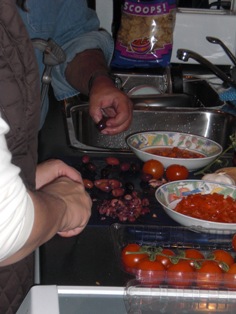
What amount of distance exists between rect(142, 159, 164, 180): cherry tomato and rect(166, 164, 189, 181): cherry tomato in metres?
0.02

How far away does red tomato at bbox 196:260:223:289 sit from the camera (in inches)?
36.0

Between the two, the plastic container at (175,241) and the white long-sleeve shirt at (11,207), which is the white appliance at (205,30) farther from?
the white long-sleeve shirt at (11,207)

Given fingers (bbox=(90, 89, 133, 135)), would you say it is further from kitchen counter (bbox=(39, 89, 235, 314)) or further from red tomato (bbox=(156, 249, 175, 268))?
red tomato (bbox=(156, 249, 175, 268))

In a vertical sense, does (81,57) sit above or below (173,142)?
above

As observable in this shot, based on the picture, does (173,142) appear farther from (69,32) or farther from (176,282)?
(176,282)

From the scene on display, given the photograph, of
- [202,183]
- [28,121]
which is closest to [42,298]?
[28,121]

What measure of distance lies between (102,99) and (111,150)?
16cm

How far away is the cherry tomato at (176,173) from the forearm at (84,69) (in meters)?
0.35

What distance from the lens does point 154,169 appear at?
157 centimetres

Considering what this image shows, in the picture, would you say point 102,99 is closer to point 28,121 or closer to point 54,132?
point 54,132

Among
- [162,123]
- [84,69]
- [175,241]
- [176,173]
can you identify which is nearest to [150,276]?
[175,241]

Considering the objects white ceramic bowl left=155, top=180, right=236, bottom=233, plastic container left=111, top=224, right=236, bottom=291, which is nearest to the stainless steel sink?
white ceramic bowl left=155, top=180, right=236, bottom=233

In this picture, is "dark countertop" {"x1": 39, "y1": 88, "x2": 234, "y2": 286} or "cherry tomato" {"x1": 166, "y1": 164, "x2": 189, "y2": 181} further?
"cherry tomato" {"x1": 166, "y1": 164, "x2": 189, "y2": 181}

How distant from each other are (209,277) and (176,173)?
0.63 meters
